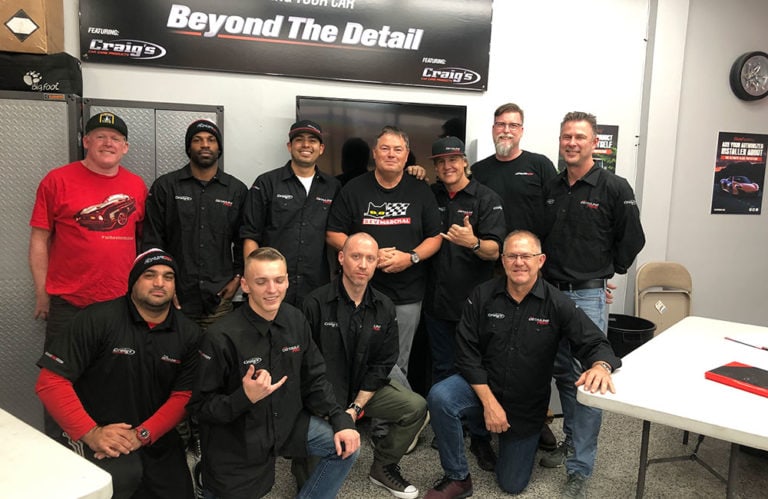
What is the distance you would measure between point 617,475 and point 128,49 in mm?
3986

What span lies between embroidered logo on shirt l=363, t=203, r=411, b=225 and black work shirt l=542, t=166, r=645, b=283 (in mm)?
919

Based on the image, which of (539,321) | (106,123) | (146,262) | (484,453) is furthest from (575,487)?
(106,123)

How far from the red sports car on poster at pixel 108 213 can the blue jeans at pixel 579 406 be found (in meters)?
2.51

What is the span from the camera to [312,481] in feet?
7.54

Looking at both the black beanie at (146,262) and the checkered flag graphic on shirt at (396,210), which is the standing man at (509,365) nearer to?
the checkered flag graphic on shirt at (396,210)

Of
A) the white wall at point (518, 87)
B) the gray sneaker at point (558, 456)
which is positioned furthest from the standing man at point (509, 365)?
the white wall at point (518, 87)

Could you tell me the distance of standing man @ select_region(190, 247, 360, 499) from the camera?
2070mm

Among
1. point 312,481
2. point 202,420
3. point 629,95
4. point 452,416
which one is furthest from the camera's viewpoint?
point 629,95

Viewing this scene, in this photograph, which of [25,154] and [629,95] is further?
[629,95]

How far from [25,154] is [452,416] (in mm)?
2781

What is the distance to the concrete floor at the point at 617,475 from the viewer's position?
2775 millimetres

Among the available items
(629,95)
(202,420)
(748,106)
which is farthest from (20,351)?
(748,106)

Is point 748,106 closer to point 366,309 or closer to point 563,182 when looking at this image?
point 563,182

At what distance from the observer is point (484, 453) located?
306cm
